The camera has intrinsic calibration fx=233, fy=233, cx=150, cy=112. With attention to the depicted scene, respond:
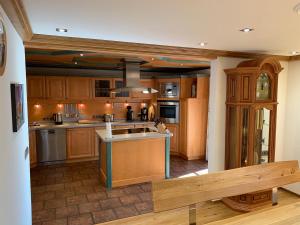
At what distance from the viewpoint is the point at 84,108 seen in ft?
21.3

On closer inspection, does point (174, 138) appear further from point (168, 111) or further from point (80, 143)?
point (80, 143)

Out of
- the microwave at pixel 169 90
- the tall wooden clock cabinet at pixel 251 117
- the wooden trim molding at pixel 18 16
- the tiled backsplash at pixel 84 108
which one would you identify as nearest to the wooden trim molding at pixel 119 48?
the wooden trim molding at pixel 18 16

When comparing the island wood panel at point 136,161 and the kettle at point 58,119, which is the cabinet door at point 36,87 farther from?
the island wood panel at point 136,161

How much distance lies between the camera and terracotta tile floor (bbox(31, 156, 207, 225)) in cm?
326

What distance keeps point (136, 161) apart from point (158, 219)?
4.81 feet

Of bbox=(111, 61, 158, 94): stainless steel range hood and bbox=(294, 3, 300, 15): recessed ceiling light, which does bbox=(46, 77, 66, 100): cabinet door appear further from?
bbox=(294, 3, 300, 15): recessed ceiling light

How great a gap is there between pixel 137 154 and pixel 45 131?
2.40 metres

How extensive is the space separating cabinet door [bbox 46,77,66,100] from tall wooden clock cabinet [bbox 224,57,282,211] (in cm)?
410

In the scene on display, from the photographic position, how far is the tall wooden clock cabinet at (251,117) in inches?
129

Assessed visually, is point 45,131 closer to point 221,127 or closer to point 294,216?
point 221,127

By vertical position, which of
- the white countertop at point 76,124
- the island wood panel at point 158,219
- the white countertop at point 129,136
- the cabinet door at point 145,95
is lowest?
the island wood panel at point 158,219

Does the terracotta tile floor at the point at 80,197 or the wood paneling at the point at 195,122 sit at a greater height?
the wood paneling at the point at 195,122

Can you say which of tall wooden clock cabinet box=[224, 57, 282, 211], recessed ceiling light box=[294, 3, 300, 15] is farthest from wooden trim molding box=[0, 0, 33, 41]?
tall wooden clock cabinet box=[224, 57, 282, 211]

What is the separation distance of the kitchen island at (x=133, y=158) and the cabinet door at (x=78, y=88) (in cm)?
181
